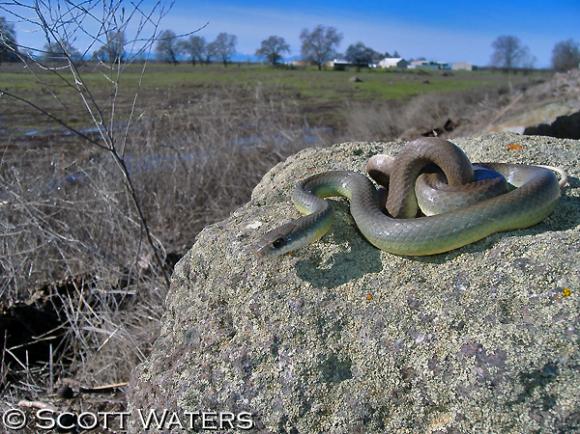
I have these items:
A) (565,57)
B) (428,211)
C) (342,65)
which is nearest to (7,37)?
(428,211)

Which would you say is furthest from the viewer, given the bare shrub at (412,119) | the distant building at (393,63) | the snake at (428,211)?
the distant building at (393,63)

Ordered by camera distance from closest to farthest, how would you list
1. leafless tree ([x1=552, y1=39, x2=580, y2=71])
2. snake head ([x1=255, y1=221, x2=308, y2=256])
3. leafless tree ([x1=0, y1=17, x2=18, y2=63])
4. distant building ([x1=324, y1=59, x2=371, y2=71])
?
snake head ([x1=255, y1=221, x2=308, y2=256])
leafless tree ([x1=0, y1=17, x2=18, y2=63])
leafless tree ([x1=552, y1=39, x2=580, y2=71])
distant building ([x1=324, y1=59, x2=371, y2=71])

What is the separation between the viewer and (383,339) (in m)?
2.55

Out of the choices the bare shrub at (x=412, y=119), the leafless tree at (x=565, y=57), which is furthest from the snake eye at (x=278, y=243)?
the leafless tree at (x=565, y=57)

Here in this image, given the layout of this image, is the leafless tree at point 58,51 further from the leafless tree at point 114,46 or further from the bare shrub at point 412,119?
the bare shrub at point 412,119

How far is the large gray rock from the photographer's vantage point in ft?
7.44

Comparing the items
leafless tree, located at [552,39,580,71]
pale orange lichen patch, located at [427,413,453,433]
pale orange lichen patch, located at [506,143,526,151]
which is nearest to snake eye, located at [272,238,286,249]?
pale orange lichen patch, located at [427,413,453,433]

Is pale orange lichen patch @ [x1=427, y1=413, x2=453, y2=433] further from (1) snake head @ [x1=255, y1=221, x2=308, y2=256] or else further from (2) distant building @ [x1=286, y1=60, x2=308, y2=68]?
(2) distant building @ [x1=286, y1=60, x2=308, y2=68]

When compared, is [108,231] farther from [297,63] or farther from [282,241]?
[297,63]

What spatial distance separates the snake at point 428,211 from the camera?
8.89 ft

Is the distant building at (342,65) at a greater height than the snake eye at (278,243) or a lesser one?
greater

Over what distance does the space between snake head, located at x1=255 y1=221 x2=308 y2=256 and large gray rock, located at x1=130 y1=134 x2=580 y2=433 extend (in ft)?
0.28

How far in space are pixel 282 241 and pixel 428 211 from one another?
2.55 feet

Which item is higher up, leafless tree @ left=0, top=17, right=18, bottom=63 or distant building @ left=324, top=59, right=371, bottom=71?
distant building @ left=324, top=59, right=371, bottom=71
